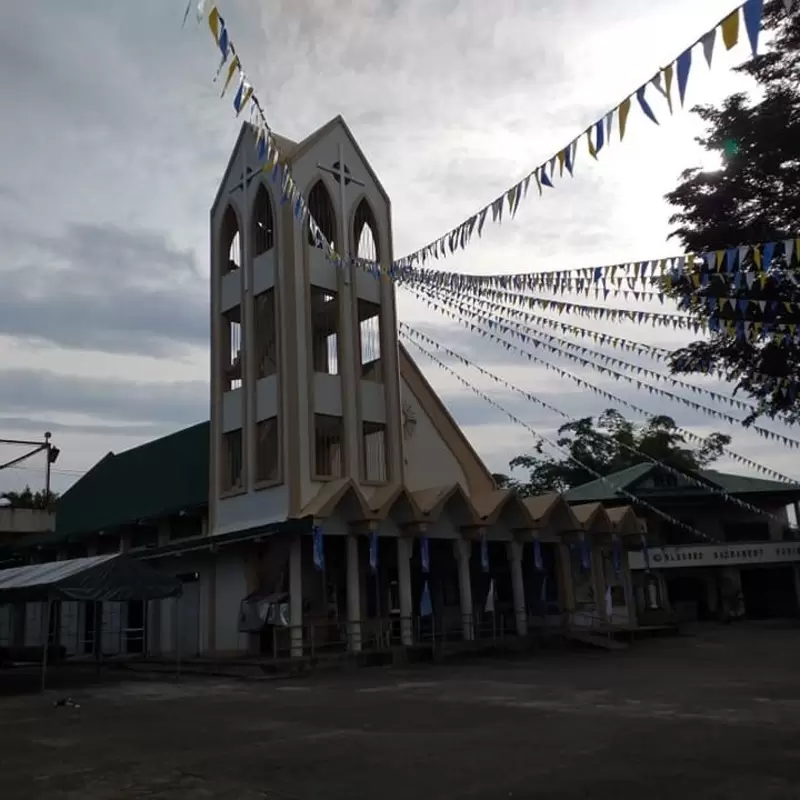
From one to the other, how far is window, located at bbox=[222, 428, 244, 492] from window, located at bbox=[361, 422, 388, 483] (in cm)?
366

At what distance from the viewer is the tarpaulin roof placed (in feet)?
57.7

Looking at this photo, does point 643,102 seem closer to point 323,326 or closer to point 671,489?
point 323,326

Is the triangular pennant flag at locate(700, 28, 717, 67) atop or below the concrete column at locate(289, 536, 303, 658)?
atop

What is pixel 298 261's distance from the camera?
23.2 meters

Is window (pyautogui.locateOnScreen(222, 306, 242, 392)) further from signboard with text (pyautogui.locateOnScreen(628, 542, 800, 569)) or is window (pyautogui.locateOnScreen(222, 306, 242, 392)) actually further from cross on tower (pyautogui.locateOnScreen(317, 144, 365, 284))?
signboard with text (pyautogui.locateOnScreen(628, 542, 800, 569))

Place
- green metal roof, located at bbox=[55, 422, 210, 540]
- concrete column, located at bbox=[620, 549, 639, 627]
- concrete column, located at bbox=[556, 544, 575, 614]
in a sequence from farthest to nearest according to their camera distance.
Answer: concrete column, located at bbox=[620, 549, 639, 627]
concrete column, located at bbox=[556, 544, 575, 614]
green metal roof, located at bbox=[55, 422, 210, 540]

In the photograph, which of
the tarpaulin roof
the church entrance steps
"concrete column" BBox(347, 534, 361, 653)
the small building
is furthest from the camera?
the small building

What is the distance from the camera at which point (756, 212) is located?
49.6ft

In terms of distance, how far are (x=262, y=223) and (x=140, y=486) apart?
33.2 feet

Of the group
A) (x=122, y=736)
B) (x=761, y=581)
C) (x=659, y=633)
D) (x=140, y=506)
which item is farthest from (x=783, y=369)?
(x=761, y=581)

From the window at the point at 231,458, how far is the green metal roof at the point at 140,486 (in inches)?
38.2

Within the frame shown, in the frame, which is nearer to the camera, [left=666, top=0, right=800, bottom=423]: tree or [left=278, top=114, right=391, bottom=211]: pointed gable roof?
[left=666, top=0, right=800, bottom=423]: tree

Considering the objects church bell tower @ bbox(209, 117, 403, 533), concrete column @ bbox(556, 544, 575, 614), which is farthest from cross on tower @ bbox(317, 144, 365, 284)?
concrete column @ bbox(556, 544, 575, 614)

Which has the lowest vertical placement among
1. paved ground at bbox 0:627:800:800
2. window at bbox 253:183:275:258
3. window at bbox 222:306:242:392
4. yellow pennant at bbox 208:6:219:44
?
paved ground at bbox 0:627:800:800
